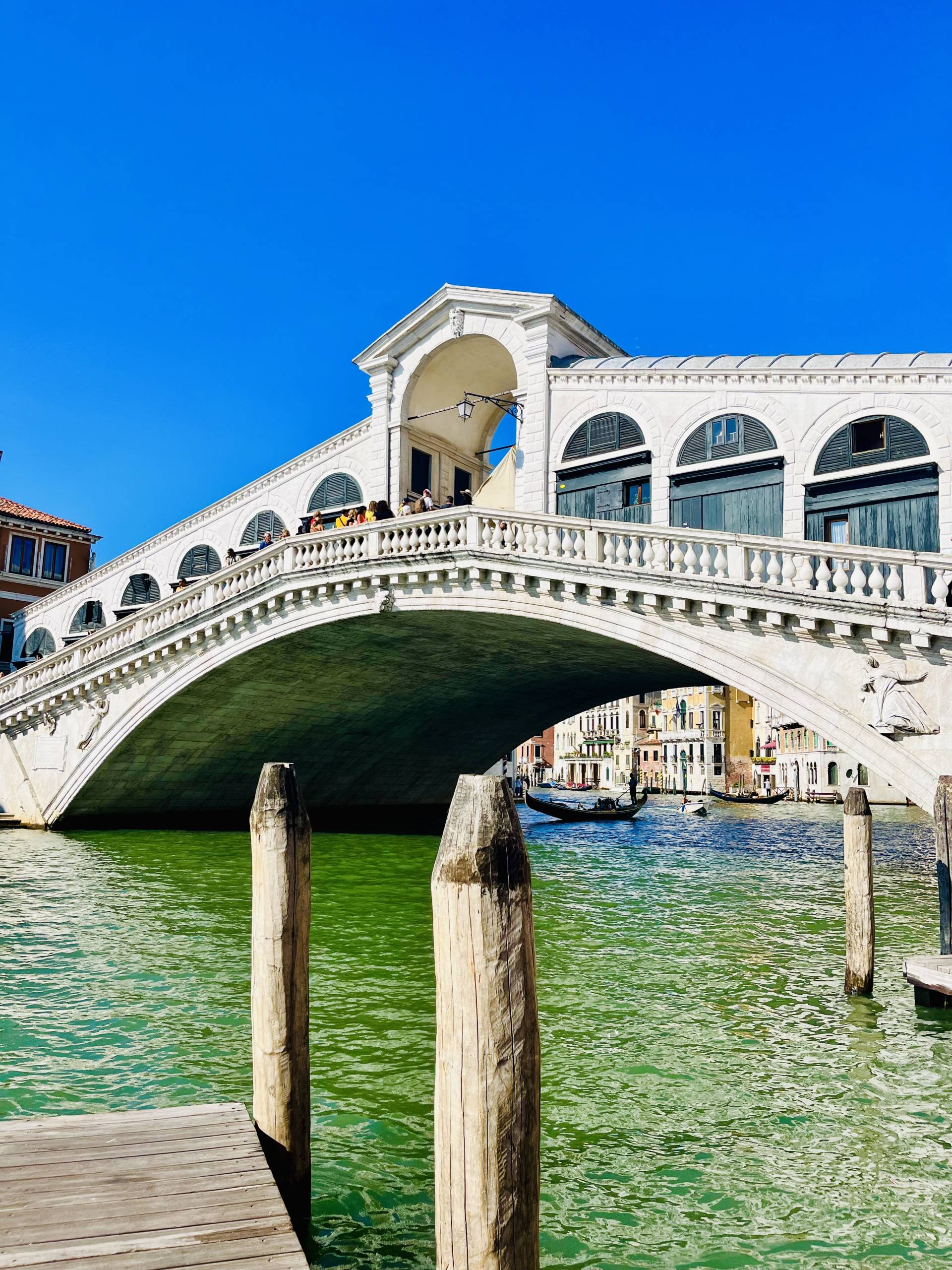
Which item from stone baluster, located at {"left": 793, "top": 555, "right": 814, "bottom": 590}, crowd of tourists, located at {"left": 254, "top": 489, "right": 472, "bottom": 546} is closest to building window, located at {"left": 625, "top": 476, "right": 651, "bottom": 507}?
crowd of tourists, located at {"left": 254, "top": 489, "right": 472, "bottom": 546}

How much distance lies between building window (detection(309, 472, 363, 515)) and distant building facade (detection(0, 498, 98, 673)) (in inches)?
408

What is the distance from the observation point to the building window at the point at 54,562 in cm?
3062

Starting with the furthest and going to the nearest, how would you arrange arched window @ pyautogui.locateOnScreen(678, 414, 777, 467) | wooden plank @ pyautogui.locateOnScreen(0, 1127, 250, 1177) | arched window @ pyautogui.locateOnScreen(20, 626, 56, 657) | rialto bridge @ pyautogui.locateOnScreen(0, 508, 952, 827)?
arched window @ pyautogui.locateOnScreen(20, 626, 56, 657) → arched window @ pyautogui.locateOnScreen(678, 414, 777, 467) → rialto bridge @ pyautogui.locateOnScreen(0, 508, 952, 827) → wooden plank @ pyautogui.locateOnScreen(0, 1127, 250, 1177)

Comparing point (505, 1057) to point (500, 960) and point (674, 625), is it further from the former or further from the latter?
point (674, 625)

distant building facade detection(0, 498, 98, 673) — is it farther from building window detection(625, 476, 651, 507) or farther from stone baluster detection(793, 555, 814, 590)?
stone baluster detection(793, 555, 814, 590)

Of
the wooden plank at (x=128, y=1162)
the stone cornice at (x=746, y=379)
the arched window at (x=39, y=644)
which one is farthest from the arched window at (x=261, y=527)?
the wooden plank at (x=128, y=1162)

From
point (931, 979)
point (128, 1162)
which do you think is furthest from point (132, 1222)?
point (931, 979)

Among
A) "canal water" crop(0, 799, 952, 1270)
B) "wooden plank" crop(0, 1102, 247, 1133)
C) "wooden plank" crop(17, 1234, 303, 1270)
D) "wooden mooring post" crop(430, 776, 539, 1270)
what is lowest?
"canal water" crop(0, 799, 952, 1270)

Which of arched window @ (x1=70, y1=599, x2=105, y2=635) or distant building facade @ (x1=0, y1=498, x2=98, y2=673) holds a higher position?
distant building facade @ (x1=0, y1=498, x2=98, y2=673)

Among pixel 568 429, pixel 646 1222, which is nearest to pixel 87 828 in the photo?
pixel 568 429

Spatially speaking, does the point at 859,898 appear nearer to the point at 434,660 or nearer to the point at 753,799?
the point at 434,660

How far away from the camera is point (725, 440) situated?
15.5 meters

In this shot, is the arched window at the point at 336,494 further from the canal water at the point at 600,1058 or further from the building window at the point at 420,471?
the canal water at the point at 600,1058

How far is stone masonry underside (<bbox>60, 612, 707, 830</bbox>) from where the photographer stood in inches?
672
